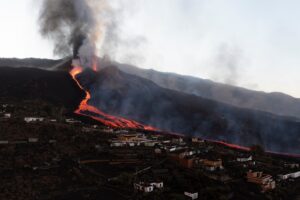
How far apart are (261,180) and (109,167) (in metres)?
16.2

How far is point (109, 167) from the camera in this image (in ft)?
143

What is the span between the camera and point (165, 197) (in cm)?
3641

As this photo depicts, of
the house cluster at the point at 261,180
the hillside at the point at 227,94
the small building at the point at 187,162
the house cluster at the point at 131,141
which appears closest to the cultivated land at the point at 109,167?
the house cluster at the point at 131,141

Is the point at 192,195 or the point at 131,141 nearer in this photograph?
the point at 192,195

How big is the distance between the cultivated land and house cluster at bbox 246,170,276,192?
59 cm

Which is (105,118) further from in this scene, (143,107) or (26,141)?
(26,141)

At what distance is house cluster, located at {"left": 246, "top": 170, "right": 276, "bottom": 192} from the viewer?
44469mm

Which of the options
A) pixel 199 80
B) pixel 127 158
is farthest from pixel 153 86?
pixel 127 158

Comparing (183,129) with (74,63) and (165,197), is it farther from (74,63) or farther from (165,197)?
(165,197)

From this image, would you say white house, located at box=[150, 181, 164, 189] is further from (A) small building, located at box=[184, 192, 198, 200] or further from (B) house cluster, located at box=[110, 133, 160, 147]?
(B) house cluster, located at box=[110, 133, 160, 147]

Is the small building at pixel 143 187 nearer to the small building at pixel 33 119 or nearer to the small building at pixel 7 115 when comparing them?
the small building at pixel 33 119

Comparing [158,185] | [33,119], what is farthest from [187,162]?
[33,119]

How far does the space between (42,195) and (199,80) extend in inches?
5046

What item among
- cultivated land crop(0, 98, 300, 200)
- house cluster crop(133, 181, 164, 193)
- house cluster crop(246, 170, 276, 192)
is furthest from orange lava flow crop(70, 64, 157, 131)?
house cluster crop(133, 181, 164, 193)
